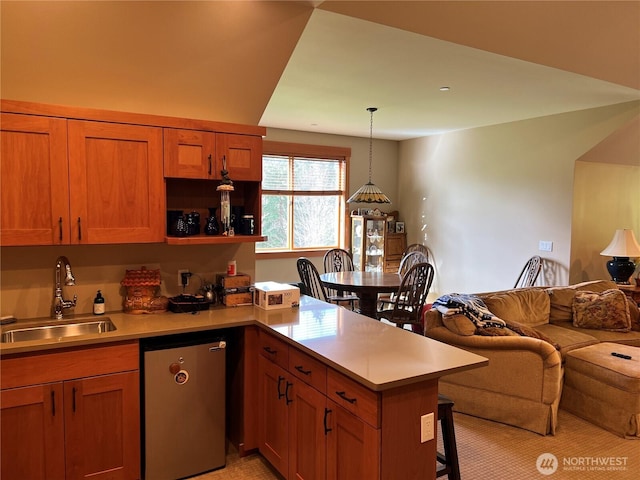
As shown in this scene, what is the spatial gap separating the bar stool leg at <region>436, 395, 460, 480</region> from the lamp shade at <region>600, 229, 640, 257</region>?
3743mm

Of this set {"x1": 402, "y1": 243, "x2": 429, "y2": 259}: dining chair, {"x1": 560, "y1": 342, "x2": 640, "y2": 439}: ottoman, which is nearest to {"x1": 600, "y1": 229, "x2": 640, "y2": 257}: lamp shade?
{"x1": 560, "y1": 342, "x2": 640, "y2": 439}: ottoman

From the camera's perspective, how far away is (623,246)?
5.03 m

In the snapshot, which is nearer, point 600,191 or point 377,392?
point 377,392

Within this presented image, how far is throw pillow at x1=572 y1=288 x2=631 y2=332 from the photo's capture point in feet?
13.8

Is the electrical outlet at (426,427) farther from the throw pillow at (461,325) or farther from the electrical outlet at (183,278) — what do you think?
the electrical outlet at (183,278)

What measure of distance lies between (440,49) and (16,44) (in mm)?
2551

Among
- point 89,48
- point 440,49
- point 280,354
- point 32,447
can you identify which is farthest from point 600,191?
point 32,447

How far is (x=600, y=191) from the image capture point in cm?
547

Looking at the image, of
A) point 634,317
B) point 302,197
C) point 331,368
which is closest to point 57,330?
point 331,368

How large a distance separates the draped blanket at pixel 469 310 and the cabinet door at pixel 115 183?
7.18 ft

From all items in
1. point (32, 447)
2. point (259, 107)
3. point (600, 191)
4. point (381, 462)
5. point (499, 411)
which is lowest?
point (499, 411)

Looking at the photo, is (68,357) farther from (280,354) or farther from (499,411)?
(499,411)

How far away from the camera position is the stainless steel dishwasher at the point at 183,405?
249 centimetres

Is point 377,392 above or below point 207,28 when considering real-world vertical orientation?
below
